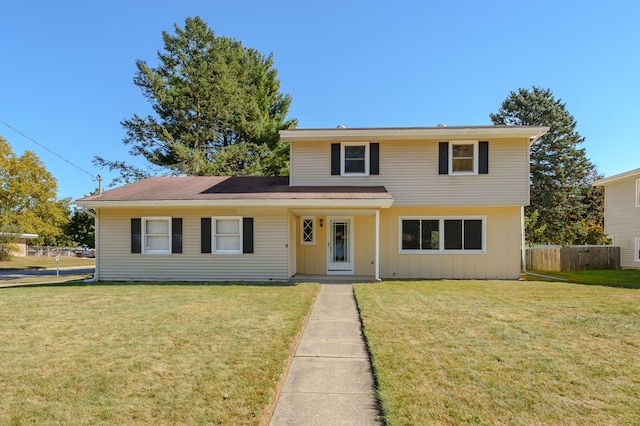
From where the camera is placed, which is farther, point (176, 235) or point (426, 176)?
point (426, 176)

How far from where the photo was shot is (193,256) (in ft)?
41.1

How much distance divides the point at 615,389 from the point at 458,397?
1.65 m

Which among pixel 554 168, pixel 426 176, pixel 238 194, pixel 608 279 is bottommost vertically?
pixel 608 279

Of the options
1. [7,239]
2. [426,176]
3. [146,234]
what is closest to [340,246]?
[426,176]

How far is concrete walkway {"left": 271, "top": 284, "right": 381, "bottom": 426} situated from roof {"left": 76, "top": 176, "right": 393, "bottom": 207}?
5482 millimetres

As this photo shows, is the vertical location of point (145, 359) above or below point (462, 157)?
below

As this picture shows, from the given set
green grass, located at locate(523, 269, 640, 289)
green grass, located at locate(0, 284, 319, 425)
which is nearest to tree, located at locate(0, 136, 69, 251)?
green grass, located at locate(0, 284, 319, 425)

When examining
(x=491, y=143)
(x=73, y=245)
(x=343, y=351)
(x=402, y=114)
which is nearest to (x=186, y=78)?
(x=402, y=114)

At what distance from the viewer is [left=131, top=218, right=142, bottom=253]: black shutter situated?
500 inches

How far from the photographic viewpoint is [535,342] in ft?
16.8

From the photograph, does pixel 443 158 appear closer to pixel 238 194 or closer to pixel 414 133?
pixel 414 133

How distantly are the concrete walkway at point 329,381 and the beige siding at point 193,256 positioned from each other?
19.6ft

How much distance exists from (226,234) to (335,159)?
186 inches

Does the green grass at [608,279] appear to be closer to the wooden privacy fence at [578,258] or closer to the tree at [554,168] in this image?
the wooden privacy fence at [578,258]
